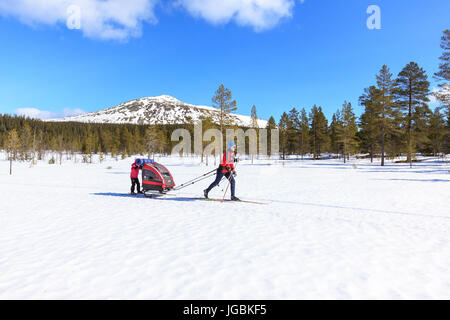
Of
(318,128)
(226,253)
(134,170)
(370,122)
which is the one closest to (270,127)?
(318,128)

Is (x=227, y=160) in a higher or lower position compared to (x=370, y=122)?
lower

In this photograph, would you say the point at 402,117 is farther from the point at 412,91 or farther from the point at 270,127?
the point at 270,127

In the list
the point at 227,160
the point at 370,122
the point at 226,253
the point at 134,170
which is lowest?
the point at 226,253

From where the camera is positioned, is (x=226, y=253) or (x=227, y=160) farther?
(x=227, y=160)

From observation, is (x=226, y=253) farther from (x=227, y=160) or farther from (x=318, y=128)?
(x=318, y=128)

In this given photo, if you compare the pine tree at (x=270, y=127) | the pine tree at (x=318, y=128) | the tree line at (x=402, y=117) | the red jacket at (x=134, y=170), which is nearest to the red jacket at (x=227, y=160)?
the red jacket at (x=134, y=170)

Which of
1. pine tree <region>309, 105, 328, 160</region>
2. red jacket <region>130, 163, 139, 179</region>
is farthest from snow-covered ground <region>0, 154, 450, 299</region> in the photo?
pine tree <region>309, 105, 328, 160</region>

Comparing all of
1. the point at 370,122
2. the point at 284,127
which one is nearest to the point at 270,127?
the point at 284,127

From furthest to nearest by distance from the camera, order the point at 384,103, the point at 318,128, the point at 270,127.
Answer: the point at 270,127 → the point at 318,128 → the point at 384,103


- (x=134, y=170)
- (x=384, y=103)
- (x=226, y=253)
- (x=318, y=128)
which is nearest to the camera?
(x=226, y=253)

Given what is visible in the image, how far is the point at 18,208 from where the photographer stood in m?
7.77

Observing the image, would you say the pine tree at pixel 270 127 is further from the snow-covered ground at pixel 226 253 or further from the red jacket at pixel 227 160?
the snow-covered ground at pixel 226 253
